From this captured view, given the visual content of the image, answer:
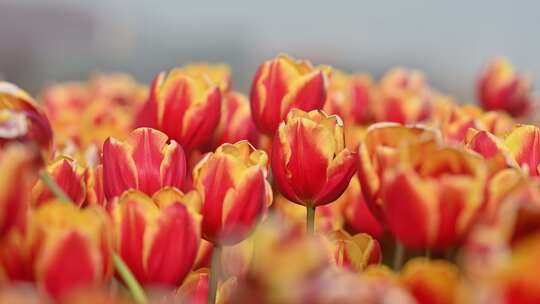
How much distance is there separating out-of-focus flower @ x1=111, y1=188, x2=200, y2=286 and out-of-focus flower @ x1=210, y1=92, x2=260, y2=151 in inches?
18.5

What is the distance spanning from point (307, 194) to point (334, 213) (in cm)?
24

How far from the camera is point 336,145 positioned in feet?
2.58

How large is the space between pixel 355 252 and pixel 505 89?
0.99 m

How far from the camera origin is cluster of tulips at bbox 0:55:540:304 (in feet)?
→ 1.47

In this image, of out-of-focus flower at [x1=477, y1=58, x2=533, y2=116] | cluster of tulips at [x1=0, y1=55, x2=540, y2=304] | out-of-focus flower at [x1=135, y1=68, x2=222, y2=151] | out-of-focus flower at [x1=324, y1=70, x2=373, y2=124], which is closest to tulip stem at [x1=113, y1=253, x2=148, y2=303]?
cluster of tulips at [x1=0, y1=55, x2=540, y2=304]

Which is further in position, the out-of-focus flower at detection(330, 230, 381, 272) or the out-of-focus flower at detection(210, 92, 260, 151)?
the out-of-focus flower at detection(210, 92, 260, 151)

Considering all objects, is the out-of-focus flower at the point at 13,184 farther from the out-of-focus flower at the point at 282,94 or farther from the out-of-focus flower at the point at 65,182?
A: the out-of-focus flower at the point at 282,94

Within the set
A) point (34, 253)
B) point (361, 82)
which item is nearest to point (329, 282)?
point (34, 253)

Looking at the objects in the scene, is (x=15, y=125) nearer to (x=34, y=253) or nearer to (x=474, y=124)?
(x=34, y=253)

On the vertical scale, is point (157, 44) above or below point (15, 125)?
below

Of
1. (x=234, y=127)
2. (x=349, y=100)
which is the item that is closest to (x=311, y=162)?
(x=234, y=127)

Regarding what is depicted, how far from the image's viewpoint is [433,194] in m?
0.56

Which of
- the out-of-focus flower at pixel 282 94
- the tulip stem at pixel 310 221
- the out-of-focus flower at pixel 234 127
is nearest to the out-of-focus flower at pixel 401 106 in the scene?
the out-of-focus flower at pixel 234 127

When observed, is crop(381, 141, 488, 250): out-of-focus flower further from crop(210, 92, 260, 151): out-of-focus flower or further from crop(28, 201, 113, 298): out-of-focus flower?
crop(210, 92, 260, 151): out-of-focus flower
